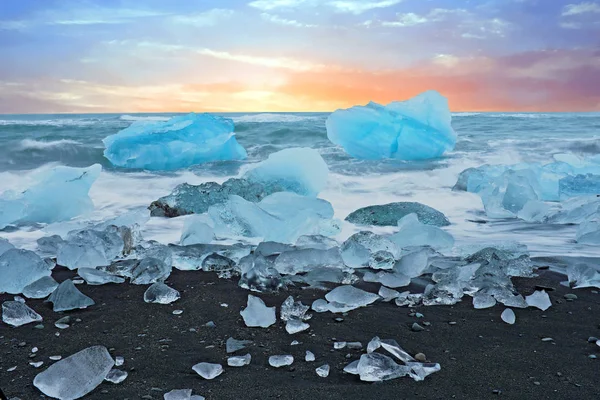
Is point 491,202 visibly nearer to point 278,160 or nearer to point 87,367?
point 278,160

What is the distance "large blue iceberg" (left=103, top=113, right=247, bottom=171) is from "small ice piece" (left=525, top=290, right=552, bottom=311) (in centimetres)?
673

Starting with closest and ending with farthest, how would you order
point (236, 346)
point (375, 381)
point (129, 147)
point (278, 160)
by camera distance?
point (375, 381) < point (236, 346) < point (278, 160) < point (129, 147)

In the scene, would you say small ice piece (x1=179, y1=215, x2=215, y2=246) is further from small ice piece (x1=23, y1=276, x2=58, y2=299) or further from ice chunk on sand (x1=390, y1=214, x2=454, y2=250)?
ice chunk on sand (x1=390, y1=214, x2=454, y2=250)

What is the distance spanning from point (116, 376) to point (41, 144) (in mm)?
11312

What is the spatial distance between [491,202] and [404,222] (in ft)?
Result: 4.87

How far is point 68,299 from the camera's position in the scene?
2.46 metres

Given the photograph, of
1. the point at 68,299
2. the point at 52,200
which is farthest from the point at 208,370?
the point at 52,200

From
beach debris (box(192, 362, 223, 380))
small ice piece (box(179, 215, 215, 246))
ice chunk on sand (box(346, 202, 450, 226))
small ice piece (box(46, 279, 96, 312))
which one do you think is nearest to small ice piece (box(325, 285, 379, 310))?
beach debris (box(192, 362, 223, 380))

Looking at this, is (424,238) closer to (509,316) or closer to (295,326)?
(509,316)

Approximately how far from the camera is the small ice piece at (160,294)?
8.29 feet

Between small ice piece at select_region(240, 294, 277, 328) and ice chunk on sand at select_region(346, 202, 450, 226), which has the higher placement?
→ small ice piece at select_region(240, 294, 277, 328)

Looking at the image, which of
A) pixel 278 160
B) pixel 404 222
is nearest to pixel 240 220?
pixel 404 222

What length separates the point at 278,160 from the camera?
5.88 m

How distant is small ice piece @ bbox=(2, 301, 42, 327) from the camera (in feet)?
7.44
